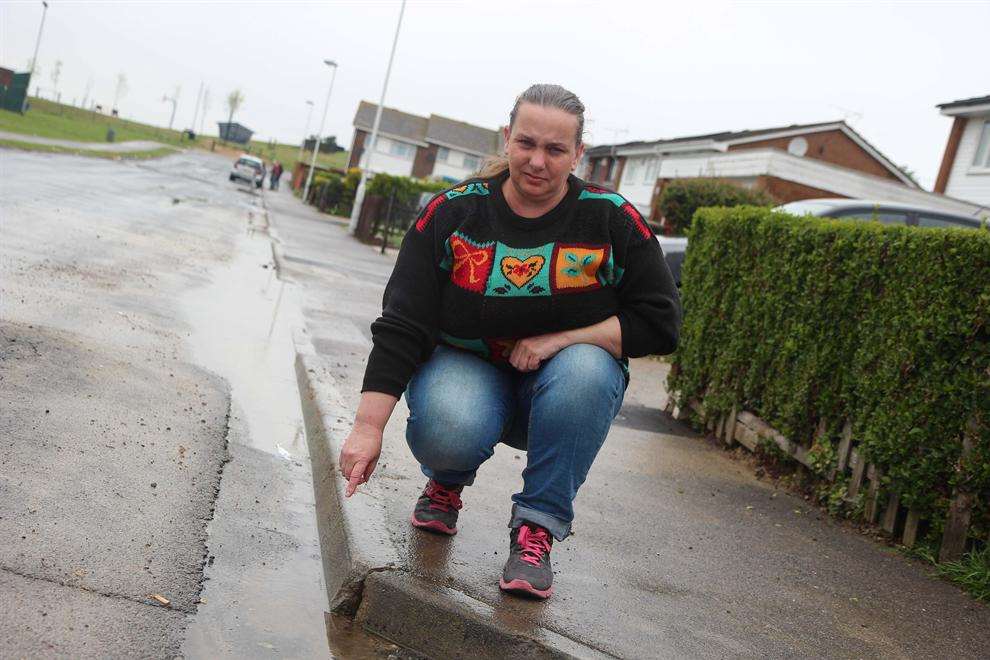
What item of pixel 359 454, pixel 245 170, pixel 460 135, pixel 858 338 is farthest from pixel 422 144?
pixel 359 454

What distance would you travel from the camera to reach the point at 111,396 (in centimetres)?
531

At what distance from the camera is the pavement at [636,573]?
10.9 ft

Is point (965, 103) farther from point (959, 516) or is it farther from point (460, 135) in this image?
point (460, 135)

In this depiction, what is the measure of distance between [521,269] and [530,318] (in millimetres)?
173

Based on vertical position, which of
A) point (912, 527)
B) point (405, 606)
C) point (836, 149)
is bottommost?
point (405, 606)

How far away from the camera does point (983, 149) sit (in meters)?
30.0

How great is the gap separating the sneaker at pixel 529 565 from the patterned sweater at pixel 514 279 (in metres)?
0.64

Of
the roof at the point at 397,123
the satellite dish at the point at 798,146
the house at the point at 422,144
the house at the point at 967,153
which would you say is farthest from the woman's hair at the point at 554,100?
the roof at the point at 397,123

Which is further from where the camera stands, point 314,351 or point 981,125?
point 981,125

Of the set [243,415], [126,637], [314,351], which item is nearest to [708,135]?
[314,351]

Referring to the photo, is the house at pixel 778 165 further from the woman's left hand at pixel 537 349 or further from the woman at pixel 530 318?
the woman's left hand at pixel 537 349

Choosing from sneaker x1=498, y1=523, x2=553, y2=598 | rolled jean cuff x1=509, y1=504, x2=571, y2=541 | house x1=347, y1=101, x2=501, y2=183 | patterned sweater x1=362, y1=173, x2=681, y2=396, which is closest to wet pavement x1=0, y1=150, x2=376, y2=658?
sneaker x1=498, y1=523, x2=553, y2=598

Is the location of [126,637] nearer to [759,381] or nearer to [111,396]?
Result: [111,396]

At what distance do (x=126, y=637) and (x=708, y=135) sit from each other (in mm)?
37451
